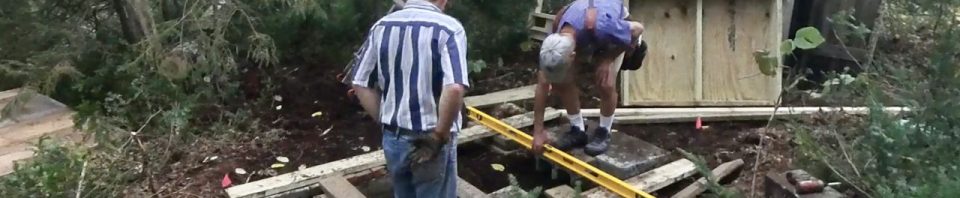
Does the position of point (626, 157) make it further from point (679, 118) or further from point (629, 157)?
point (679, 118)

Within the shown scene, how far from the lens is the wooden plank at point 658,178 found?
431 cm

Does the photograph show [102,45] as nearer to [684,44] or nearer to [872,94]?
[684,44]

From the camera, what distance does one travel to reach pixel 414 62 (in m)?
3.29

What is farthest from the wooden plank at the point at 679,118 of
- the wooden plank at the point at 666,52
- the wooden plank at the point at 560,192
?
the wooden plank at the point at 560,192

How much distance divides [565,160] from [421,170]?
4.10 ft

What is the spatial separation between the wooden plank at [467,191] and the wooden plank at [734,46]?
6.83 feet

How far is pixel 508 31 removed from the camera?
20.7 ft

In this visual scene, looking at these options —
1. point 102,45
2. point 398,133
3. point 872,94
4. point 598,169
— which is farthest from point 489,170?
point 102,45

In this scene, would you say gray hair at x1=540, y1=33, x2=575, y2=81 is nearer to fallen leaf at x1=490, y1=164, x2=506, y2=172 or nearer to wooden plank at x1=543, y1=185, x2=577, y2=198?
wooden plank at x1=543, y1=185, x2=577, y2=198

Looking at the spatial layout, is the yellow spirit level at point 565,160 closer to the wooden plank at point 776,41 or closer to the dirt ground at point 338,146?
the dirt ground at point 338,146

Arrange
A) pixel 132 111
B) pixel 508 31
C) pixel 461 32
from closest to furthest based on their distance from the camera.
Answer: pixel 461 32 → pixel 132 111 → pixel 508 31

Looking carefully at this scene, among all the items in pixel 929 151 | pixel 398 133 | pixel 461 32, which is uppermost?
pixel 461 32

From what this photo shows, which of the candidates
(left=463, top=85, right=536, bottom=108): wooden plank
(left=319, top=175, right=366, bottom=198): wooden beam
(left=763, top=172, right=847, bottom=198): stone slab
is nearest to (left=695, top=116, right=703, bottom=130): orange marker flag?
(left=463, top=85, right=536, bottom=108): wooden plank

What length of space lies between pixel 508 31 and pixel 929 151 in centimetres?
322
